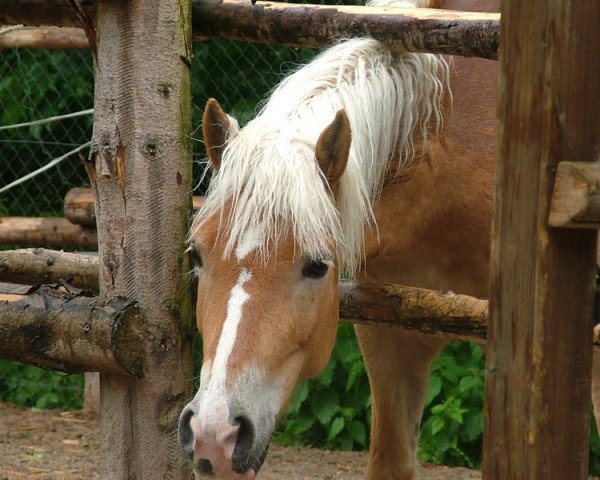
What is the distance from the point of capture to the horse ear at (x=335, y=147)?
2.28m

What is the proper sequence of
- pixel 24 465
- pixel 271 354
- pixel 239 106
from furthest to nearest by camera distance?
pixel 239 106 < pixel 24 465 < pixel 271 354

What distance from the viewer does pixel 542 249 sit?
1519 millimetres

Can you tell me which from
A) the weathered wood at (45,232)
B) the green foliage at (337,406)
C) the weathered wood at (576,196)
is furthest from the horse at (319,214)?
the weathered wood at (45,232)

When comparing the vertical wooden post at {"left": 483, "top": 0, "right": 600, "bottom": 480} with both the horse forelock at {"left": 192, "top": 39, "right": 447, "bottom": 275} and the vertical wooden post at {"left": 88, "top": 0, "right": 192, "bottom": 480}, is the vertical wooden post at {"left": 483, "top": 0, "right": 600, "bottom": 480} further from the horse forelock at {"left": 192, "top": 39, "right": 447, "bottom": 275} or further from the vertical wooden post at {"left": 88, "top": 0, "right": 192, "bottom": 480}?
the vertical wooden post at {"left": 88, "top": 0, "right": 192, "bottom": 480}

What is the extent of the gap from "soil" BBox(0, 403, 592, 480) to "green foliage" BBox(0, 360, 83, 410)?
0.87 ft

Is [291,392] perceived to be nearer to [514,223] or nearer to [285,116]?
[285,116]

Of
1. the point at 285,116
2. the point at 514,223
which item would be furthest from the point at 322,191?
the point at 514,223

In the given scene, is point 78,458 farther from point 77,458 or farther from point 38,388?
point 38,388

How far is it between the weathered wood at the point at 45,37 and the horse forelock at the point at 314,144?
2793mm

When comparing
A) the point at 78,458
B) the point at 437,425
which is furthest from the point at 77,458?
the point at 437,425

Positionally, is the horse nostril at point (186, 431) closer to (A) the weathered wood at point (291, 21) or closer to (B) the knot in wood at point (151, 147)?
(B) the knot in wood at point (151, 147)

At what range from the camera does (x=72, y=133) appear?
595 cm

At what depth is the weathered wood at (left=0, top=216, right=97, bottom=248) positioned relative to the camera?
500 centimetres

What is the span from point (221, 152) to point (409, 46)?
55 centimetres
